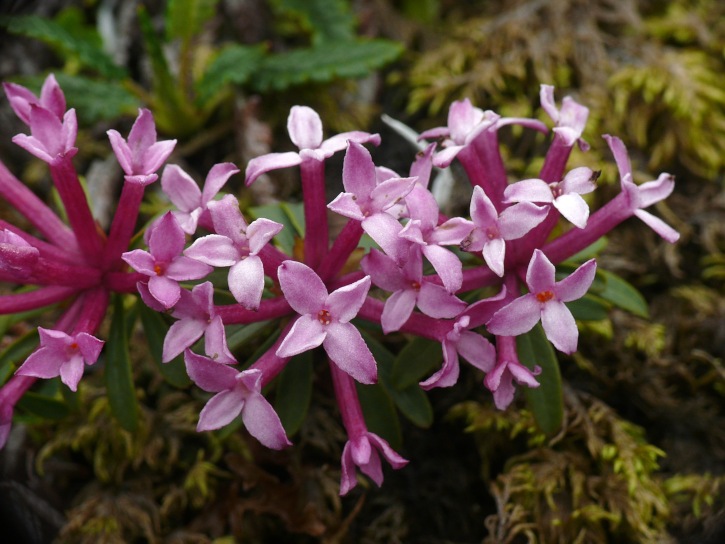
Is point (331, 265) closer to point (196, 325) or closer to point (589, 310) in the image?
point (196, 325)

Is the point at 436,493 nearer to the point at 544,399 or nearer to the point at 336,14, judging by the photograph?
the point at 544,399

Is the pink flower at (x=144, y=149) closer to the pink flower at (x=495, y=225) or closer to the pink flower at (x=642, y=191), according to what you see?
the pink flower at (x=495, y=225)

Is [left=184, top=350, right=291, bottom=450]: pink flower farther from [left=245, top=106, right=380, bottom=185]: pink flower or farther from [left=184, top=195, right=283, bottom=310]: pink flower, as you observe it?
[left=245, top=106, right=380, bottom=185]: pink flower

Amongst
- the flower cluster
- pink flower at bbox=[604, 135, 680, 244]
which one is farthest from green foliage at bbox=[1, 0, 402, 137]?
pink flower at bbox=[604, 135, 680, 244]

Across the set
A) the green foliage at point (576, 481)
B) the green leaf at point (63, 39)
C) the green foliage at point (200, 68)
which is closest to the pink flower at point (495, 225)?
the green foliage at point (576, 481)

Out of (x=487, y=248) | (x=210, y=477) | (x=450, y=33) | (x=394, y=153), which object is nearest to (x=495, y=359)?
(x=487, y=248)

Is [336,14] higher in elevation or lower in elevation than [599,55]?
higher

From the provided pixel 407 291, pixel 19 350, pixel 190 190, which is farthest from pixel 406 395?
pixel 19 350
